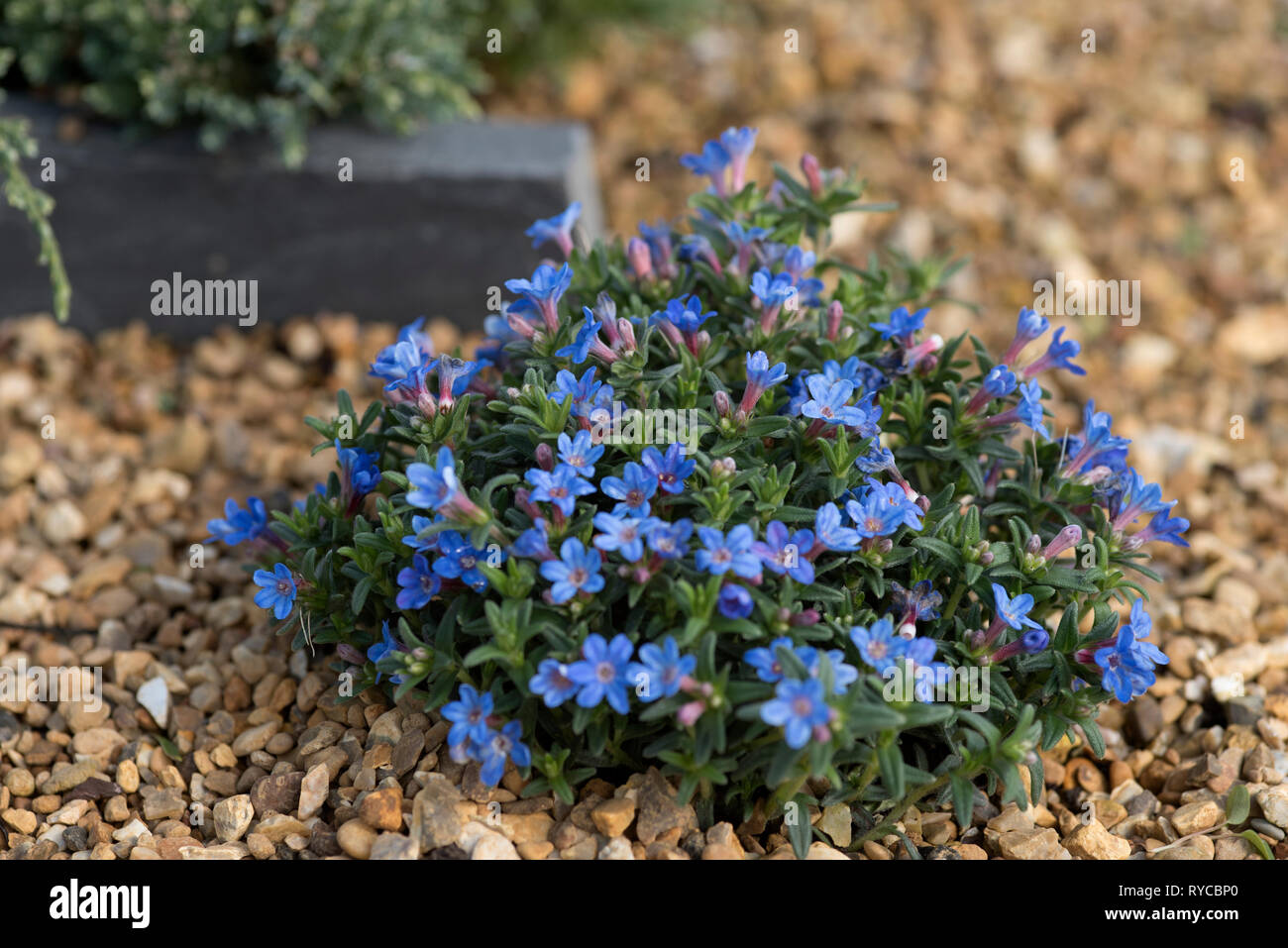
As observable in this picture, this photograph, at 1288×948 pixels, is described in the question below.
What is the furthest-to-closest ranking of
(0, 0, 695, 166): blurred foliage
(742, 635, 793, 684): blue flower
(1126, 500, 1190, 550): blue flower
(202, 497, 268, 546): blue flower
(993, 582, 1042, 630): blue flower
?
(0, 0, 695, 166): blurred foliage, (202, 497, 268, 546): blue flower, (1126, 500, 1190, 550): blue flower, (993, 582, 1042, 630): blue flower, (742, 635, 793, 684): blue flower

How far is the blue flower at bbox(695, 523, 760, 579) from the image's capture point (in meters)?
2.41

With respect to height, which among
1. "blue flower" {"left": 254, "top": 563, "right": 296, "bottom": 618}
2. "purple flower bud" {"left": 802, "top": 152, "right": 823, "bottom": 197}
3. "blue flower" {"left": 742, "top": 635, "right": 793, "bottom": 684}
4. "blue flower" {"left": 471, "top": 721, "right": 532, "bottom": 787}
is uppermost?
"purple flower bud" {"left": 802, "top": 152, "right": 823, "bottom": 197}

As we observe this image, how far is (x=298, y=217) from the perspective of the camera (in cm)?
461

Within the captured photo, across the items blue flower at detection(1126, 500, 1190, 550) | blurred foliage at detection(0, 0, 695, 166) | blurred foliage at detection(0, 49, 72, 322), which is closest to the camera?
blue flower at detection(1126, 500, 1190, 550)

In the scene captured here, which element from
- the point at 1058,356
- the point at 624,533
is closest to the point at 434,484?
the point at 624,533

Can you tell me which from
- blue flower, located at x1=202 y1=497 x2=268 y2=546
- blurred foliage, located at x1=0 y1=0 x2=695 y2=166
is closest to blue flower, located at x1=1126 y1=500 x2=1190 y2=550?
blue flower, located at x1=202 y1=497 x2=268 y2=546

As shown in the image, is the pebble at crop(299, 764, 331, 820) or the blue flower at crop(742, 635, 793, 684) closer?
the blue flower at crop(742, 635, 793, 684)

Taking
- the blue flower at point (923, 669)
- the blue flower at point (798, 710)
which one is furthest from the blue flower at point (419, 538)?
the blue flower at point (923, 669)

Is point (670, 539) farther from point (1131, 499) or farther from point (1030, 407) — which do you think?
point (1131, 499)

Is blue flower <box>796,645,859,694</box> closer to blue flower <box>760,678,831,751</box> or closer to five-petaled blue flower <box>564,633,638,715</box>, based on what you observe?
blue flower <box>760,678,831,751</box>

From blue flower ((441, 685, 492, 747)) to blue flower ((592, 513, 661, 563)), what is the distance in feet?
Result: 1.39

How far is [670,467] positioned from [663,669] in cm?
44

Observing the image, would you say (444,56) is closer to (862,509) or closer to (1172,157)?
(862,509)
